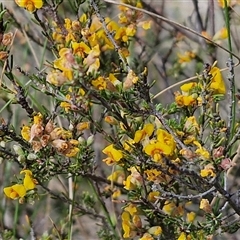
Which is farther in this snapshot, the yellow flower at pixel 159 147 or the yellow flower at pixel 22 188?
the yellow flower at pixel 22 188

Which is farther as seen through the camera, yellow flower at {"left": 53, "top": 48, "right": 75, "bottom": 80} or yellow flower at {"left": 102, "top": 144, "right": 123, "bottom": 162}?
yellow flower at {"left": 102, "top": 144, "right": 123, "bottom": 162}

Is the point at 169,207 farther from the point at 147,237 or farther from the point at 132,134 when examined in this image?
the point at 132,134

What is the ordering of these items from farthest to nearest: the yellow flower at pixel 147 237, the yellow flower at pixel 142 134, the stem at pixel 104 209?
the stem at pixel 104 209 < the yellow flower at pixel 147 237 < the yellow flower at pixel 142 134

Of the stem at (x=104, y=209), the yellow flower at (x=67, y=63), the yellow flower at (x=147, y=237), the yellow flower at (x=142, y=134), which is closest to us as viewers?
the yellow flower at (x=67, y=63)

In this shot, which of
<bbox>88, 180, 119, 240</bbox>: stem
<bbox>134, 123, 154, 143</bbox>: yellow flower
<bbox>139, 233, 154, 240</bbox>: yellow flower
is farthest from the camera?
<bbox>88, 180, 119, 240</bbox>: stem

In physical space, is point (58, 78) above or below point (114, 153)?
above

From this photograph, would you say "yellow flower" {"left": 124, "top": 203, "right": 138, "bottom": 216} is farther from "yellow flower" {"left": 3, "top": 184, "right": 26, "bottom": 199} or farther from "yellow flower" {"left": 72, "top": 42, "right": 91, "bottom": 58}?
"yellow flower" {"left": 72, "top": 42, "right": 91, "bottom": 58}

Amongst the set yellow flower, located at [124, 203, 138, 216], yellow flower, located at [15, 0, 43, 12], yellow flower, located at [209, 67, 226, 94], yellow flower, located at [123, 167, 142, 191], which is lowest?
yellow flower, located at [124, 203, 138, 216]

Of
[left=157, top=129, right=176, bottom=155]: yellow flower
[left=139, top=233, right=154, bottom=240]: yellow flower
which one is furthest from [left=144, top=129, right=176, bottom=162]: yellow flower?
[left=139, top=233, right=154, bottom=240]: yellow flower

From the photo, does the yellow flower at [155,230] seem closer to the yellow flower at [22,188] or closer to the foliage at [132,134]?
the foliage at [132,134]

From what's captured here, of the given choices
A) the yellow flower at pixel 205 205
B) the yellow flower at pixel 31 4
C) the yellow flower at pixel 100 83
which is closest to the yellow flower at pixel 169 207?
the yellow flower at pixel 205 205

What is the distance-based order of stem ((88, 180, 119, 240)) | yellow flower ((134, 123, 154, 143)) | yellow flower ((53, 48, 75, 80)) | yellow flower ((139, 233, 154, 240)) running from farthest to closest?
stem ((88, 180, 119, 240))
yellow flower ((139, 233, 154, 240))
yellow flower ((134, 123, 154, 143))
yellow flower ((53, 48, 75, 80))

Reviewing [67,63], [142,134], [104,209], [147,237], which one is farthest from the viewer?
[104,209]

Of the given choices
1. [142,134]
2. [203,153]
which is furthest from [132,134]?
[203,153]
